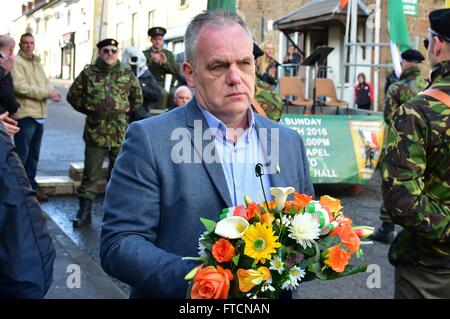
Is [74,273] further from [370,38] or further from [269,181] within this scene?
[370,38]

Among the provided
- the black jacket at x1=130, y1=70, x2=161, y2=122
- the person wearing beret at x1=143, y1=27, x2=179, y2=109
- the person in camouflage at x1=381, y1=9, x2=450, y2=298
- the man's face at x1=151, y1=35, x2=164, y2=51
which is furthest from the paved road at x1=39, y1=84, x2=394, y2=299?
the man's face at x1=151, y1=35, x2=164, y2=51

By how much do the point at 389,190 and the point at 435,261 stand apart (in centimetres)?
38

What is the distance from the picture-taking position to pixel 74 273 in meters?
5.59

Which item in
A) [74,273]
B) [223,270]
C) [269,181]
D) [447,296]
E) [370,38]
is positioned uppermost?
[370,38]

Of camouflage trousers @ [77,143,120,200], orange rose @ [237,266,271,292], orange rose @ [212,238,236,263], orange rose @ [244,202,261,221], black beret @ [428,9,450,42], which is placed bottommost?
camouflage trousers @ [77,143,120,200]

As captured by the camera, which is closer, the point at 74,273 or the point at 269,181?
the point at 269,181

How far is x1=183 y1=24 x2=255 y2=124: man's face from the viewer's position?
213 centimetres

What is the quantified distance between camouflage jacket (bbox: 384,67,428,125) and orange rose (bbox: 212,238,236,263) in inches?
265

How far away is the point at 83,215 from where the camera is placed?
24.2 feet

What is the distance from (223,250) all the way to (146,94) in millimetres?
7243

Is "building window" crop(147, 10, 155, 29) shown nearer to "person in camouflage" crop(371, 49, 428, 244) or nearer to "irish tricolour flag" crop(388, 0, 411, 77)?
"irish tricolour flag" crop(388, 0, 411, 77)

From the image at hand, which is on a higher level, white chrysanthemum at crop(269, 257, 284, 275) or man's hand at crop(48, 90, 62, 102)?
man's hand at crop(48, 90, 62, 102)

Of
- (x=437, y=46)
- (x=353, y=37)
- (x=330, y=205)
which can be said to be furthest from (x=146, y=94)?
(x=353, y=37)
